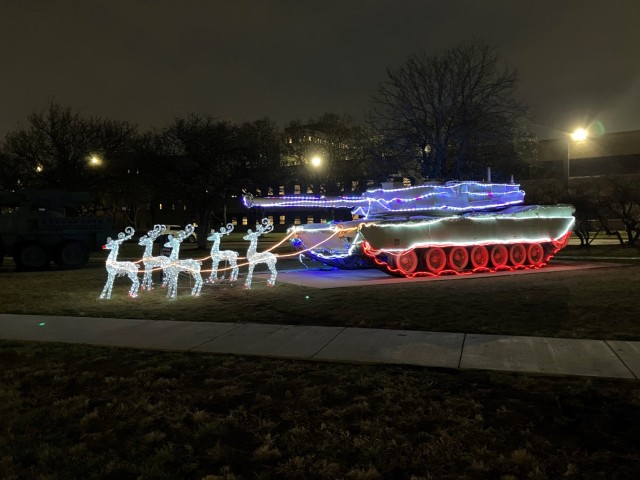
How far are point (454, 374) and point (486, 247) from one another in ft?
35.7

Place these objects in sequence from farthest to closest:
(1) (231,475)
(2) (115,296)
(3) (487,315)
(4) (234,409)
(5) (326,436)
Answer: (2) (115,296), (3) (487,315), (4) (234,409), (5) (326,436), (1) (231,475)

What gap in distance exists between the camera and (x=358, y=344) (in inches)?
281

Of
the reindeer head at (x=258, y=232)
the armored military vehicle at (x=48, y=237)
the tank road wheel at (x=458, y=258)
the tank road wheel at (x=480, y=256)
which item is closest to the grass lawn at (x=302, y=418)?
the reindeer head at (x=258, y=232)

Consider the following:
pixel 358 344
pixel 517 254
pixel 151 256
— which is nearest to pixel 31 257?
pixel 151 256

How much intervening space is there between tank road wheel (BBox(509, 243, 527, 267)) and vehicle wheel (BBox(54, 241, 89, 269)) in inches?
611

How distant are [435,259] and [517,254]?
3172 millimetres

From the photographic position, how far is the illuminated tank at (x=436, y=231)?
14.6m

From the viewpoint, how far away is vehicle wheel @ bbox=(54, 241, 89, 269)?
800 inches

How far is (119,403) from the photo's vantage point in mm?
5062

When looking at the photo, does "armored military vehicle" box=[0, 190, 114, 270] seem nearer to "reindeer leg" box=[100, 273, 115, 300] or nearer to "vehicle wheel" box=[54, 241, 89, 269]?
"vehicle wheel" box=[54, 241, 89, 269]

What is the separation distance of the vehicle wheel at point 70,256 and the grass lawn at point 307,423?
50.6ft

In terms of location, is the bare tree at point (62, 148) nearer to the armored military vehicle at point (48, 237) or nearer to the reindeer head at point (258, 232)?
the armored military vehicle at point (48, 237)

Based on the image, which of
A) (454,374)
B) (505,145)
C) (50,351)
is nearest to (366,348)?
(454,374)

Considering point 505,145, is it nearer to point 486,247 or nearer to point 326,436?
point 486,247
